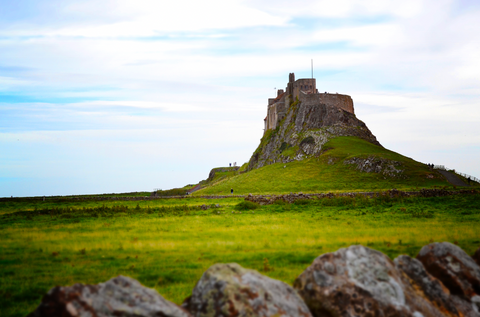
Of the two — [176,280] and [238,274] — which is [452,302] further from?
[176,280]

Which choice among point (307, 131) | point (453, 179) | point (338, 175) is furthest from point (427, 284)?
point (307, 131)

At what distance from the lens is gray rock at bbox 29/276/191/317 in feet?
26.2

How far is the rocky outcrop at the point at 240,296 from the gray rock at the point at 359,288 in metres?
0.66

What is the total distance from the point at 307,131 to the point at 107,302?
134 m

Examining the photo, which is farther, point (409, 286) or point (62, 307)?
point (409, 286)

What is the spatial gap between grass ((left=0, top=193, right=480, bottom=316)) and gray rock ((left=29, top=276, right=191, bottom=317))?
13.8 feet

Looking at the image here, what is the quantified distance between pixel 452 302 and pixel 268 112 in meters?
171

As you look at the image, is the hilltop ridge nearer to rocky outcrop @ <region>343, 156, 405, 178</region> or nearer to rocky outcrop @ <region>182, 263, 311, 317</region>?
rocky outcrop @ <region>343, 156, 405, 178</region>

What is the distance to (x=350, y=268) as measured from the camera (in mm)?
10969

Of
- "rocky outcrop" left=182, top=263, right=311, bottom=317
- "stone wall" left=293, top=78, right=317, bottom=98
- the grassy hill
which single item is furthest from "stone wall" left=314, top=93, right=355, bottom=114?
"rocky outcrop" left=182, top=263, right=311, bottom=317

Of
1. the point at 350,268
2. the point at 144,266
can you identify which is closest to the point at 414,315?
the point at 350,268

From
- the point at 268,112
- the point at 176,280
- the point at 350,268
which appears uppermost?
the point at 268,112

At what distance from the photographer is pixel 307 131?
139750mm

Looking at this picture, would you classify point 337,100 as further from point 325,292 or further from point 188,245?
point 325,292
